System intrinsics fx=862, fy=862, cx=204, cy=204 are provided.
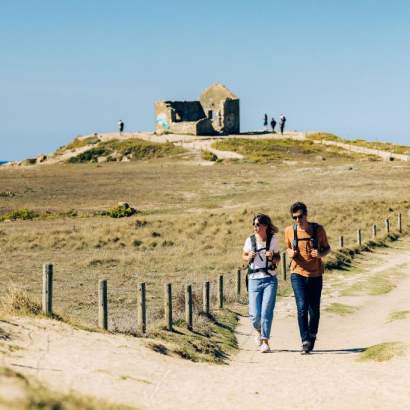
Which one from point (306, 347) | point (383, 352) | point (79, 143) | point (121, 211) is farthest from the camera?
point (79, 143)

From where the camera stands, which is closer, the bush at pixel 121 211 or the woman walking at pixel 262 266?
the woman walking at pixel 262 266

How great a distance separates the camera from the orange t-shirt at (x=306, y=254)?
12586 millimetres

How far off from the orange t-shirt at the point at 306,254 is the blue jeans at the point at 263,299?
455 mm

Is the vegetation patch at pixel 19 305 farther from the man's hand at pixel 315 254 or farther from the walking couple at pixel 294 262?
the man's hand at pixel 315 254

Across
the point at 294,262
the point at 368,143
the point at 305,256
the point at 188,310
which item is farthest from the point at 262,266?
the point at 368,143

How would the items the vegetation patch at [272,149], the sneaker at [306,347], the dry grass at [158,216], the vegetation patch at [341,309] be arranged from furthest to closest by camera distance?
the vegetation patch at [272,149], the dry grass at [158,216], the vegetation patch at [341,309], the sneaker at [306,347]

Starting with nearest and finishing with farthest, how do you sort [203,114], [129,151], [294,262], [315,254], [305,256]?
[315,254], [305,256], [294,262], [129,151], [203,114]

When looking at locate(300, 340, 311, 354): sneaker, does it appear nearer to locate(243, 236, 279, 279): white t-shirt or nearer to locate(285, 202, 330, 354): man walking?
locate(285, 202, 330, 354): man walking

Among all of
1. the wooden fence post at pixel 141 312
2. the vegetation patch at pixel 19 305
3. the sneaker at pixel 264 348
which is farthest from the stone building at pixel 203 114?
the sneaker at pixel 264 348

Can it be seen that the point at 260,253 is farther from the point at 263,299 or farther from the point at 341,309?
the point at 341,309

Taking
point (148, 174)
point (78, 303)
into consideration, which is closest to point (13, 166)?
point (148, 174)

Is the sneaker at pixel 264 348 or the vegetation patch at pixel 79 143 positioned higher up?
the vegetation patch at pixel 79 143

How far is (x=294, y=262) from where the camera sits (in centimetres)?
1272

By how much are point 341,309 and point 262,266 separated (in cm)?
741
